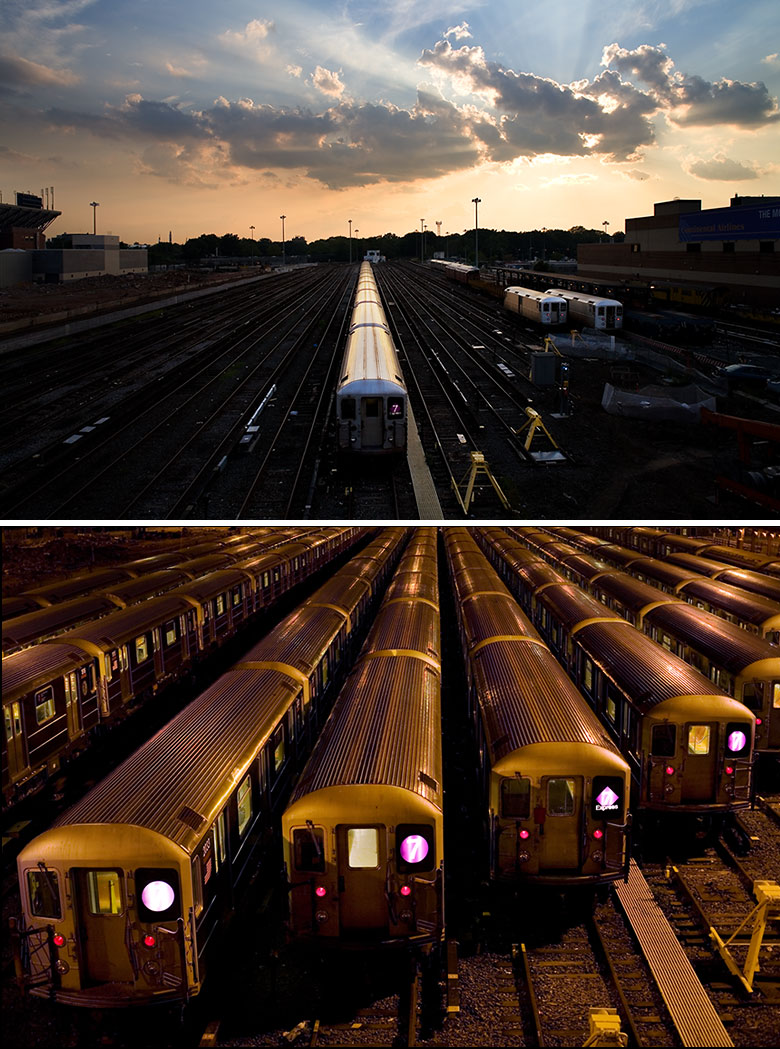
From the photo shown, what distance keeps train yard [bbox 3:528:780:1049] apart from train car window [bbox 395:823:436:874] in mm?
28

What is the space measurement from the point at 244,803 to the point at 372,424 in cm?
763

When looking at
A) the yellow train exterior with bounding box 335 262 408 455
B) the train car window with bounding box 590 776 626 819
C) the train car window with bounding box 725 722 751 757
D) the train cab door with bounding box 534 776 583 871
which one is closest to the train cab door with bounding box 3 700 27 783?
the yellow train exterior with bounding box 335 262 408 455

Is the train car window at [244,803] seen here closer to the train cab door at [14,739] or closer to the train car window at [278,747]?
the train car window at [278,747]

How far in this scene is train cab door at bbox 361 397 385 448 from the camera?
14.8 m

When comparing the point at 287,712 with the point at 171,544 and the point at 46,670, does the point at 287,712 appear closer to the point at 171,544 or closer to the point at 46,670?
the point at 46,670

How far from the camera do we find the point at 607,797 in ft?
33.1

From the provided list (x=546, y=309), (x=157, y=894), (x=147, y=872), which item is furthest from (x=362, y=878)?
(x=546, y=309)

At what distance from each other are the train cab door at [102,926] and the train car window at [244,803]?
1953 millimetres

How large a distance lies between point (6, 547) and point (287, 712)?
24779 millimetres

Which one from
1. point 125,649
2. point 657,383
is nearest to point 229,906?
point 125,649

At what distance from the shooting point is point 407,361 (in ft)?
89.5

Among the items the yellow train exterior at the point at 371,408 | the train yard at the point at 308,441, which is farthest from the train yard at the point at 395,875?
the yellow train exterior at the point at 371,408

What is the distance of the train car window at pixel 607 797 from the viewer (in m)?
10.1

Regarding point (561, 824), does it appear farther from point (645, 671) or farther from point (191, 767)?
point (191, 767)
